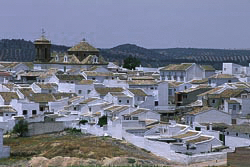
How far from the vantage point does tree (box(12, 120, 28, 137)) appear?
48716 millimetres

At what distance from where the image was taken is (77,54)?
75688 mm

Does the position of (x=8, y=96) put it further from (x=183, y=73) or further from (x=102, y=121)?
(x=183, y=73)

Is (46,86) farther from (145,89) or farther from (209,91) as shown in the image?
(209,91)

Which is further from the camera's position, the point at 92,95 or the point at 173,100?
the point at 173,100

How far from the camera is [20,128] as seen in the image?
48.8 metres

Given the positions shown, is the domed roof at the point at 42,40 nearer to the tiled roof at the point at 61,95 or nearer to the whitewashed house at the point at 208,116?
the tiled roof at the point at 61,95

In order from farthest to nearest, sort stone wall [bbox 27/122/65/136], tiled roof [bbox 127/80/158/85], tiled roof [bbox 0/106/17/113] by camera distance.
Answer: tiled roof [bbox 127/80/158/85] < tiled roof [bbox 0/106/17/113] < stone wall [bbox 27/122/65/136]

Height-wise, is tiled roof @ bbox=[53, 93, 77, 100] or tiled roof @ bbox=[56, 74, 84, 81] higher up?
tiled roof @ bbox=[56, 74, 84, 81]

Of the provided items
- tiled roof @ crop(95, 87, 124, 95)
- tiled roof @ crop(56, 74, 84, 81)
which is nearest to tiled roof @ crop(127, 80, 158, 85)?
tiled roof @ crop(95, 87, 124, 95)

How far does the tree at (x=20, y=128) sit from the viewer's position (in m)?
48.7

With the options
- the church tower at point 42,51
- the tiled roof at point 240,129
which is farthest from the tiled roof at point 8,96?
the church tower at point 42,51

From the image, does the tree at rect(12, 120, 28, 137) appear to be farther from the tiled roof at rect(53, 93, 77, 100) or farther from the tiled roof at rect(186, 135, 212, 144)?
the tiled roof at rect(186, 135, 212, 144)

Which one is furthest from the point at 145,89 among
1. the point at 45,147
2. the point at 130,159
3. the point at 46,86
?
the point at 130,159

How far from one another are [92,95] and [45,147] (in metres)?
15.0
